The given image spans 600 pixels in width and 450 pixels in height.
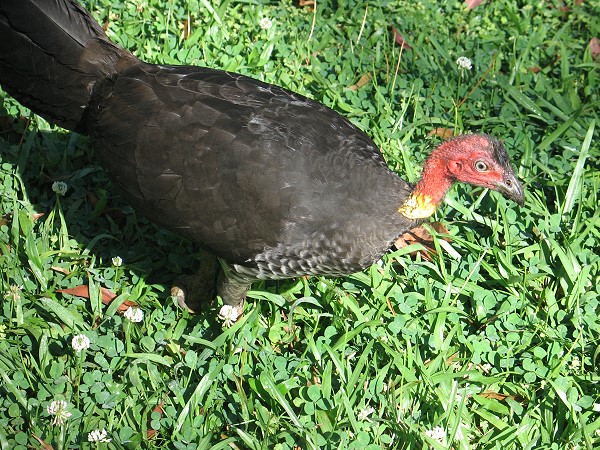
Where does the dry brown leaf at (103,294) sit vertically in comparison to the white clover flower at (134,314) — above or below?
below

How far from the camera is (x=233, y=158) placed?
168 inches

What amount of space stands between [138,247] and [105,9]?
6.93 ft

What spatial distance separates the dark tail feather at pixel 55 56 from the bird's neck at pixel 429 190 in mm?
1819

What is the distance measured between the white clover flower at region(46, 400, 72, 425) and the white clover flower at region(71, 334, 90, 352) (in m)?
0.28

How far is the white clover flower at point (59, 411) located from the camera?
4.06m

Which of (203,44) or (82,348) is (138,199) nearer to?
(82,348)

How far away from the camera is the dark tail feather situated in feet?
14.9

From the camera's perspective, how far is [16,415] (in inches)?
164

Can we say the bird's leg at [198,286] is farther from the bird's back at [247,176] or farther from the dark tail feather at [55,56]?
the dark tail feather at [55,56]

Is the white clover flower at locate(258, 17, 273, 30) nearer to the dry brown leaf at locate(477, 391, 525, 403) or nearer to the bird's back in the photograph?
the bird's back

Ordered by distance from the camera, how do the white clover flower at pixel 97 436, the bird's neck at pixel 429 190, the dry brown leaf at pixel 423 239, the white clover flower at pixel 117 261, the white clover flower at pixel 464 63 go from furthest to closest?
the white clover flower at pixel 464 63 → the dry brown leaf at pixel 423 239 → the white clover flower at pixel 117 261 → the bird's neck at pixel 429 190 → the white clover flower at pixel 97 436

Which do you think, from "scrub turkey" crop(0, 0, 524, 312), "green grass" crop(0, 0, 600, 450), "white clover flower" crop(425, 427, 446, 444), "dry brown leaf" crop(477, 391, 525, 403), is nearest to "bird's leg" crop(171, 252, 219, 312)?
"green grass" crop(0, 0, 600, 450)

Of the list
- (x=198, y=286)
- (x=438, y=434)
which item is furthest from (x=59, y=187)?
(x=438, y=434)

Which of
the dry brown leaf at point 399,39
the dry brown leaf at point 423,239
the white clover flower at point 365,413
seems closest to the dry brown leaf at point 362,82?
the dry brown leaf at point 399,39
